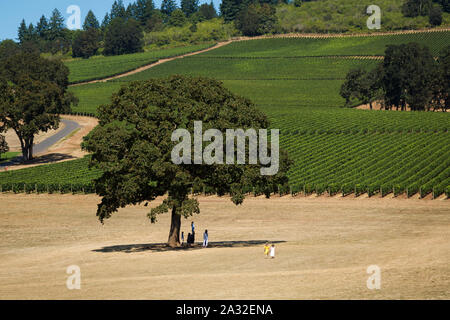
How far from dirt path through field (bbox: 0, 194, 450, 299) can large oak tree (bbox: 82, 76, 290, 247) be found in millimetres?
4076

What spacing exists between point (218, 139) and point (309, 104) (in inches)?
4801

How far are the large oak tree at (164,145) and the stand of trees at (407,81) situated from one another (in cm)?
11536

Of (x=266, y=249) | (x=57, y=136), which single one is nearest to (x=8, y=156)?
(x=57, y=136)

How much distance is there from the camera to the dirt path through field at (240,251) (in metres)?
38.3

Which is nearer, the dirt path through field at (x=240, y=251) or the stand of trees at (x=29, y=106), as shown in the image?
the dirt path through field at (x=240, y=251)

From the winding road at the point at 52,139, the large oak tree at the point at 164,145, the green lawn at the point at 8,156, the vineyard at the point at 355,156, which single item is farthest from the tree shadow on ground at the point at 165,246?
the green lawn at the point at 8,156

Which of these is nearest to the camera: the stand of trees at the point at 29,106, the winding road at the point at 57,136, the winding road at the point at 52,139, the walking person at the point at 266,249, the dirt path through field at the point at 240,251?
the dirt path through field at the point at 240,251

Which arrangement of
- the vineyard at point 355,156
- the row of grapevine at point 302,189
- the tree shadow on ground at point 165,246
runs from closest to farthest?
1. the tree shadow on ground at point 165,246
2. the row of grapevine at point 302,189
3. the vineyard at point 355,156

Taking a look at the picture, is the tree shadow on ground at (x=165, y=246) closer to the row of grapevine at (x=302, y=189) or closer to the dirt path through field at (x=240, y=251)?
the dirt path through field at (x=240, y=251)

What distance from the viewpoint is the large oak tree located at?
52.4 m

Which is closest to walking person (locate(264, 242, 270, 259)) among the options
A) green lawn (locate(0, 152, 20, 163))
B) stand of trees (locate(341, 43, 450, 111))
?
green lawn (locate(0, 152, 20, 163))

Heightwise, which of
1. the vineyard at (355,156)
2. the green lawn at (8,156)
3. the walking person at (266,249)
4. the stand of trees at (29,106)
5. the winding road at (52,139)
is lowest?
the green lawn at (8,156)

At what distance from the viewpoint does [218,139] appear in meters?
53.3

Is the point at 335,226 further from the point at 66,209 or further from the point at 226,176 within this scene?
the point at 66,209
